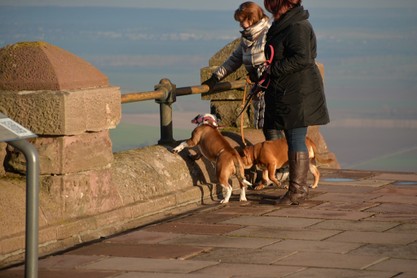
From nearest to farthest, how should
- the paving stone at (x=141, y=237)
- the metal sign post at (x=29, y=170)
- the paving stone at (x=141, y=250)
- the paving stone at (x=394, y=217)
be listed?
A: the metal sign post at (x=29, y=170) < the paving stone at (x=141, y=250) < the paving stone at (x=141, y=237) < the paving stone at (x=394, y=217)

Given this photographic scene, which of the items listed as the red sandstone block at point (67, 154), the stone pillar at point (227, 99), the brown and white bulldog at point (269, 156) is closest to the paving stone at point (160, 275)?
the red sandstone block at point (67, 154)

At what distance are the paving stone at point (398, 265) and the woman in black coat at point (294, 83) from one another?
8.10ft

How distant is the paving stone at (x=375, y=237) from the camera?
8.17 metres

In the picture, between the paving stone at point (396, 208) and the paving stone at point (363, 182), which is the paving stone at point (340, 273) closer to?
the paving stone at point (396, 208)

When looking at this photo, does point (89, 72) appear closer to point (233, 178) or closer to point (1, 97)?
point (1, 97)

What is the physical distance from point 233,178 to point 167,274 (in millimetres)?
3988

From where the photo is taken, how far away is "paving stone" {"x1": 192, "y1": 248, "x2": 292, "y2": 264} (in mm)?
7535

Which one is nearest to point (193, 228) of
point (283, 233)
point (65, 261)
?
point (283, 233)

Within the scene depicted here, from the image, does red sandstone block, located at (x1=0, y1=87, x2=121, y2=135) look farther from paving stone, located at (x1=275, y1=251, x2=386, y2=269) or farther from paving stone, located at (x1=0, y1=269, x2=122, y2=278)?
paving stone, located at (x1=275, y1=251, x2=386, y2=269)

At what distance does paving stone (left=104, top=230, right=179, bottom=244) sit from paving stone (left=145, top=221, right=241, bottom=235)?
0.13 m

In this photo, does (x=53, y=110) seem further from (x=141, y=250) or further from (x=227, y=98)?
(x=227, y=98)

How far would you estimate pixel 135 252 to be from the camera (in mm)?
7891

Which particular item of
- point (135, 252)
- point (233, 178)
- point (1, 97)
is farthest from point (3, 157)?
point (233, 178)

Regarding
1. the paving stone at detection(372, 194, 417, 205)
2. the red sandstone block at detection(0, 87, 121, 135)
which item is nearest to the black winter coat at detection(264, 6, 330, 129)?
the paving stone at detection(372, 194, 417, 205)
